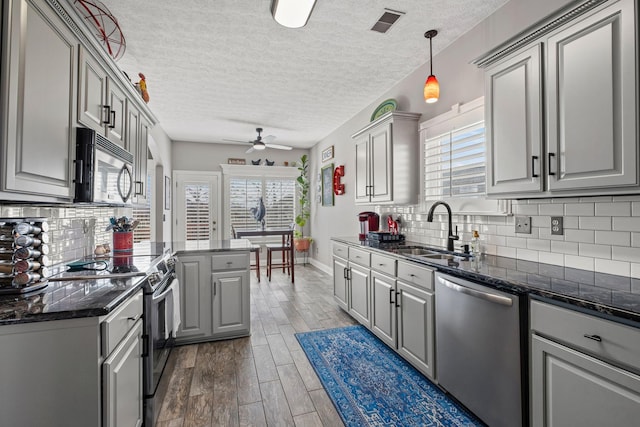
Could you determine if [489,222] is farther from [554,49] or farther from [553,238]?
[554,49]

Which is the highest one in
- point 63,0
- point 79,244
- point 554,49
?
point 63,0

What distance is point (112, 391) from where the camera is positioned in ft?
4.23

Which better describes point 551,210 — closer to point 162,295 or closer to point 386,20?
point 386,20

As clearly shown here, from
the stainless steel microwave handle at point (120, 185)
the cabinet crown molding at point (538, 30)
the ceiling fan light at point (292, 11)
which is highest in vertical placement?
the ceiling fan light at point (292, 11)

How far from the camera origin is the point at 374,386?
229cm

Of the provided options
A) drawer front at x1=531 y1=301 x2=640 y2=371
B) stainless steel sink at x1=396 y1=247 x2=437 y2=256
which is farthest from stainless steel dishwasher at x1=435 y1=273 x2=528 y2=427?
stainless steel sink at x1=396 y1=247 x2=437 y2=256

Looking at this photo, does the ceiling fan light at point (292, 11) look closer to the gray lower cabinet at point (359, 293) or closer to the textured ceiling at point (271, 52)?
the textured ceiling at point (271, 52)

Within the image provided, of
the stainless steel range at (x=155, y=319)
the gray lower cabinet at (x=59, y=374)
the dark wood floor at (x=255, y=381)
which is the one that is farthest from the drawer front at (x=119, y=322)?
the dark wood floor at (x=255, y=381)

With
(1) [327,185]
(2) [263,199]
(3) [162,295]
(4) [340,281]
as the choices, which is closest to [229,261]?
(3) [162,295]

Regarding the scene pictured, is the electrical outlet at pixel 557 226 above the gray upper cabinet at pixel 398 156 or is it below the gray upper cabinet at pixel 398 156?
below

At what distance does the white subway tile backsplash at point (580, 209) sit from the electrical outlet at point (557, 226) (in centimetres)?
6

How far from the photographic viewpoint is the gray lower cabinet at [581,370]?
113cm

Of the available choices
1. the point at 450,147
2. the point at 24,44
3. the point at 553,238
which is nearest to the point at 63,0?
the point at 24,44

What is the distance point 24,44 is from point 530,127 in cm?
244
